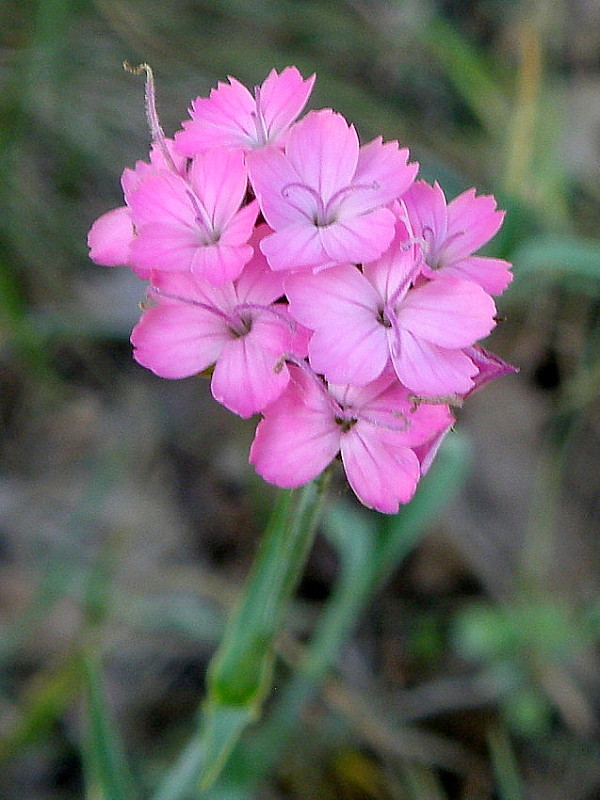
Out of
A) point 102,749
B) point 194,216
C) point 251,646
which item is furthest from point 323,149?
point 102,749

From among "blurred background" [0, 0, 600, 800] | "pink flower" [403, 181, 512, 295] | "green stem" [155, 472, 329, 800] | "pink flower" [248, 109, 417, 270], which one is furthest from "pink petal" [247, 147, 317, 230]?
"blurred background" [0, 0, 600, 800]

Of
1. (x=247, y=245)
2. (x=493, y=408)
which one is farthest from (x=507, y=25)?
(x=247, y=245)

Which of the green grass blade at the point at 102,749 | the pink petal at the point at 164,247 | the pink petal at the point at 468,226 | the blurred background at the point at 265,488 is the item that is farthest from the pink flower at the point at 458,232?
the green grass blade at the point at 102,749

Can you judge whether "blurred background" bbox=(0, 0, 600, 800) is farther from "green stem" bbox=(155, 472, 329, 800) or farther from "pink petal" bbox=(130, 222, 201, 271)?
"pink petal" bbox=(130, 222, 201, 271)

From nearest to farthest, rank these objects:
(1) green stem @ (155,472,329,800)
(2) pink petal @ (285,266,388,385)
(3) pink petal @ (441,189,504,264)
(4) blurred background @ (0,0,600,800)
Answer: (2) pink petal @ (285,266,388,385)
(3) pink petal @ (441,189,504,264)
(1) green stem @ (155,472,329,800)
(4) blurred background @ (0,0,600,800)

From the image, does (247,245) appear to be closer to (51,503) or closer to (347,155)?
(347,155)
